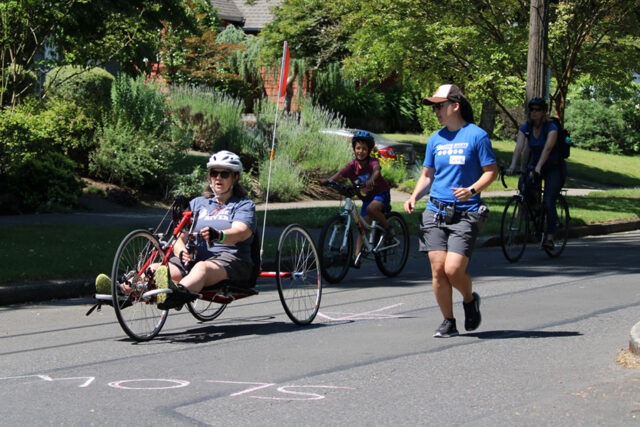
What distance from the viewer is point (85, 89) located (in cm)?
2216

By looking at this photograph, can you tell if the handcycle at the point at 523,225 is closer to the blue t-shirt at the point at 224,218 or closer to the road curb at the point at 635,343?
the blue t-shirt at the point at 224,218

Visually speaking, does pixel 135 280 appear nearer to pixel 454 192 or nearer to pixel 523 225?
pixel 454 192

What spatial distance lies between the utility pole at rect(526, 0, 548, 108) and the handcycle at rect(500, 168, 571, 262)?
164 inches

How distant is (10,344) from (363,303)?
3504mm

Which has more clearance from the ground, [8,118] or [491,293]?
[8,118]

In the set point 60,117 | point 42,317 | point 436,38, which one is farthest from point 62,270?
point 436,38

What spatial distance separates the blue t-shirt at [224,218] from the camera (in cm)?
825

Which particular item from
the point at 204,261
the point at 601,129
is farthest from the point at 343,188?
the point at 601,129

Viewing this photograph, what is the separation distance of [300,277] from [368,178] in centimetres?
352

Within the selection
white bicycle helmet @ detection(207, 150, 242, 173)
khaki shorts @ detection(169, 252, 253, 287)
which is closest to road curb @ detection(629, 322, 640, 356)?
khaki shorts @ detection(169, 252, 253, 287)

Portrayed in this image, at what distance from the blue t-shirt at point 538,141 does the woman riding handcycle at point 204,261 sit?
602cm

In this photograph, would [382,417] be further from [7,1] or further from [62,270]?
[7,1]

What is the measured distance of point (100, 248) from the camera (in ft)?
42.6

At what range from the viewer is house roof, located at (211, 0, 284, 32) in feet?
162
